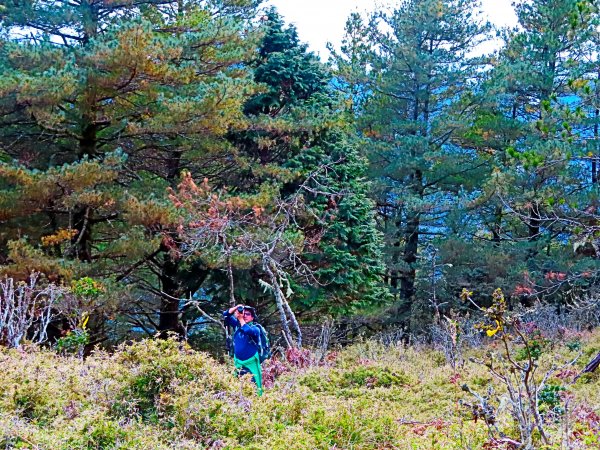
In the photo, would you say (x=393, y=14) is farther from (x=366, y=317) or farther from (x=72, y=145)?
(x=72, y=145)

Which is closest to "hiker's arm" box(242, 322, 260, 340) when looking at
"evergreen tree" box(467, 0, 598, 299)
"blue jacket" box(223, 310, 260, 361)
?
"blue jacket" box(223, 310, 260, 361)

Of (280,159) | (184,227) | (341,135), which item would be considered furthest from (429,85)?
(184,227)

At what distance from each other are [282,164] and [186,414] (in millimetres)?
9075

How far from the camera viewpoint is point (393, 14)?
17.0 metres

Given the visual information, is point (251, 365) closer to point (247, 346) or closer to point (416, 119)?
point (247, 346)

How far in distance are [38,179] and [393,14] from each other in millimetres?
11989

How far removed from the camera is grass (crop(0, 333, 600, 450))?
3703 millimetres

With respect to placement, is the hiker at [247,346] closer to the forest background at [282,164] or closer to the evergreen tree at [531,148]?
the forest background at [282,164]

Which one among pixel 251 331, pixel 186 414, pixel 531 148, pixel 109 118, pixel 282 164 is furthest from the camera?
pixel 282 164

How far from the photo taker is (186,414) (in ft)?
13.7

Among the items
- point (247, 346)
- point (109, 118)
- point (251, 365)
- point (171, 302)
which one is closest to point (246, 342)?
point (247, 346)

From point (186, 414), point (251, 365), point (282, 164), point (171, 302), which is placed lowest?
point (171, 302)

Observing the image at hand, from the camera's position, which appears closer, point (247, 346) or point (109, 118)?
point (247, 346)

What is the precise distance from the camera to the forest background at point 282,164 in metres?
9.22
